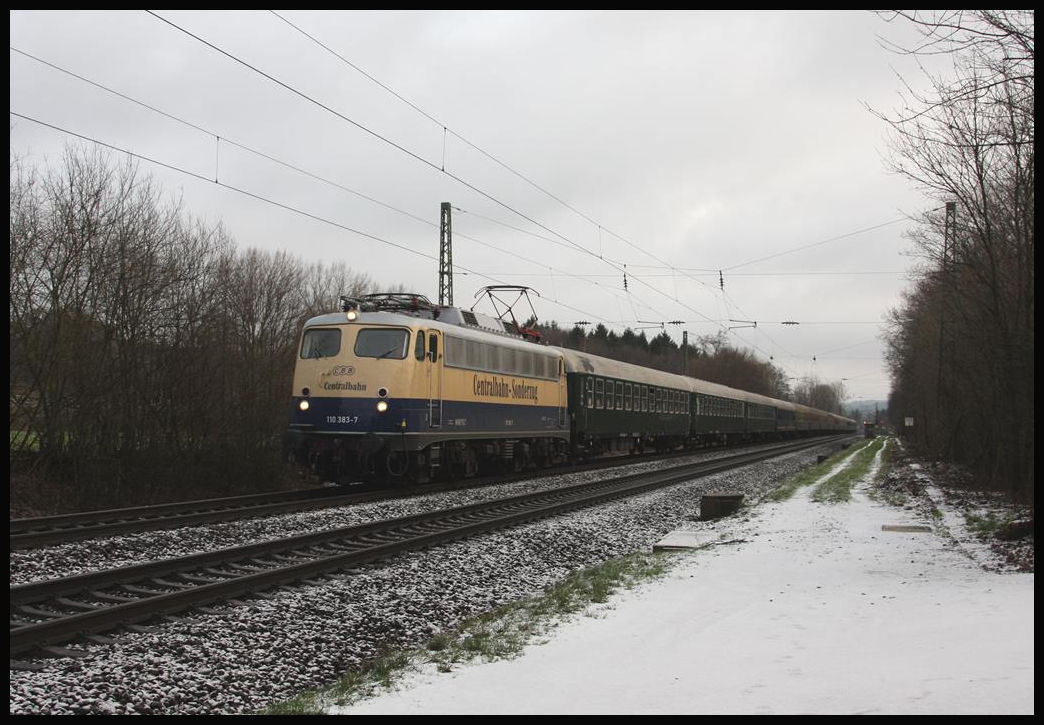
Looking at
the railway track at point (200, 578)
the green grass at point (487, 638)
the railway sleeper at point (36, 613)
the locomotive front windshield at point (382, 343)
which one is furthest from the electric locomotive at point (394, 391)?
the railway sleeper at point (36, 613)

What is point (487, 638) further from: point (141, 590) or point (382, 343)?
point (382, 343)

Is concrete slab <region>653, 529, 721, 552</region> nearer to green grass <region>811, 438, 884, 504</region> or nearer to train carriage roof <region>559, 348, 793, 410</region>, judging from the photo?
green grass <region>811, 438, 884, 504</region>

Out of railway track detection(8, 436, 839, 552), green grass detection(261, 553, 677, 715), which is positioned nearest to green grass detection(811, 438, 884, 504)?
railway track detection(8, 436, 839, 552)

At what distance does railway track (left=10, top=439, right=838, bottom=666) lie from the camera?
6160 mm

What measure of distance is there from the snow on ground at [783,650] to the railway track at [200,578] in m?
2.46

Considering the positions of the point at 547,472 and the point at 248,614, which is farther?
the point at 547,472

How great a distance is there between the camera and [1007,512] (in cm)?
1294

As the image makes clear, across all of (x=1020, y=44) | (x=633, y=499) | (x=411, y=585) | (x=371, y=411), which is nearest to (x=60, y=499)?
(x=371, y=411)

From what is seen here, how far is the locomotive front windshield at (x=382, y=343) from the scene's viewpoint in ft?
54.0

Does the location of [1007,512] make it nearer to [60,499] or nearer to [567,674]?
[567,674]

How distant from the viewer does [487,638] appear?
6.44 metres
